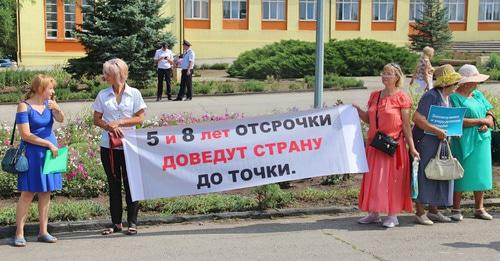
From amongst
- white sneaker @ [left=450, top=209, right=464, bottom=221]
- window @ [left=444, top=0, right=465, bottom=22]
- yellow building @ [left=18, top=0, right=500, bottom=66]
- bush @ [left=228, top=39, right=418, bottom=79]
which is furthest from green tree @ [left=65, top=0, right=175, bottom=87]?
window @ [left=444, top=0, right=465, bottom=22]

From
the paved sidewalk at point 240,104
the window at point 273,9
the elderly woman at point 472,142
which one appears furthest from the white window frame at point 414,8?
the elderly woman at point 472,142

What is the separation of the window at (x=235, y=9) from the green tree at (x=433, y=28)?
1083 cm

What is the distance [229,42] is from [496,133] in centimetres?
3304

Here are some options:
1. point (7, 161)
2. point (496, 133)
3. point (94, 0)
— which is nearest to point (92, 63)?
point (94, 0)

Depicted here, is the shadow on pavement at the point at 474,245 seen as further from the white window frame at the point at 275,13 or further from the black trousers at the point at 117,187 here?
the white window frame at the point at 275,13

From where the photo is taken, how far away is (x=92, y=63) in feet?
82.2

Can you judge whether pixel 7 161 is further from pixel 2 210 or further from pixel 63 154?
pixel 2 210

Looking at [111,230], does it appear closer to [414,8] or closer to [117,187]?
[117,187]

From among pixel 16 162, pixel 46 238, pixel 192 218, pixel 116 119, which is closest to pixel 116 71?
pixel 116 119

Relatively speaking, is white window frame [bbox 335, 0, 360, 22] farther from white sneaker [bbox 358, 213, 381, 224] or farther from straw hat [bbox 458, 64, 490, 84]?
white sneaker [bbox 358, 213, 381, 224]

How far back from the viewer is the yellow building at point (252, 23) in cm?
3912

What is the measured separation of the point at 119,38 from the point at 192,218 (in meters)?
17.3

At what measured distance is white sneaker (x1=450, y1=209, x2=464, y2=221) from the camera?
823 cm

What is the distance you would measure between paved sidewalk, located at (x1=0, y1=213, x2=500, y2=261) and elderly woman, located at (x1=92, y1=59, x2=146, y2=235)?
0.30 m
